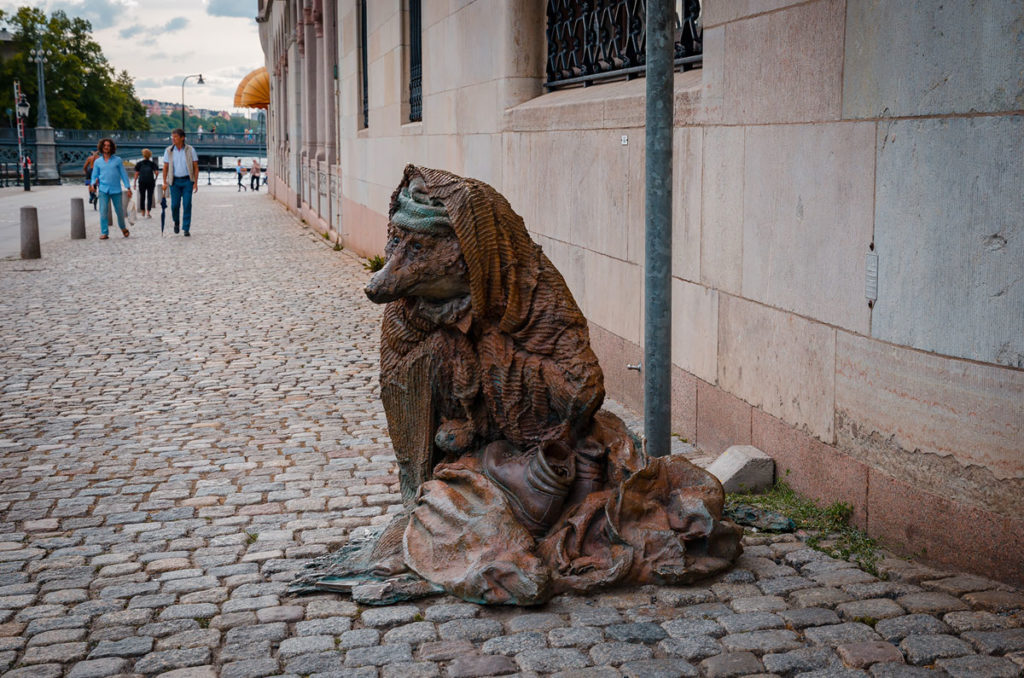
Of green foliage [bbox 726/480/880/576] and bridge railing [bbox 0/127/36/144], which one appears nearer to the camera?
green foliage [bbox 726/480/880/576]

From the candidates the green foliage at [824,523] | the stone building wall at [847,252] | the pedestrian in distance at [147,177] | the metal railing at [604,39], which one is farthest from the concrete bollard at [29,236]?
the green foliage at [824,523]

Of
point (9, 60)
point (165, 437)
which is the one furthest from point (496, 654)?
point (9, 60)

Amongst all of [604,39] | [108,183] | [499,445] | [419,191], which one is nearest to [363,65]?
[108,183]

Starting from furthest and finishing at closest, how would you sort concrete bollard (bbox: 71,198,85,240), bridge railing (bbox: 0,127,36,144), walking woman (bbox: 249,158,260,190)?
1. bridge railing (bbox: 0,127,36,144)
2. walking woman (bbox: 249,158,260,190)
3. concrete bollard (bbox: 71,198,85,240)

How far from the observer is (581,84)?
969 centimetres

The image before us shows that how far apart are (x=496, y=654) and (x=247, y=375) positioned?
6.12 metres

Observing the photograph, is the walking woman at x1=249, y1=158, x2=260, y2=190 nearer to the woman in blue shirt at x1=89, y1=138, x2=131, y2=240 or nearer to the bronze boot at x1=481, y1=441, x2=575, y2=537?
the woman in blue shirt at x1=89, y1=138, x2=131, y2=240

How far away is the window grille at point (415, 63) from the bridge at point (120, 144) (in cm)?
5933

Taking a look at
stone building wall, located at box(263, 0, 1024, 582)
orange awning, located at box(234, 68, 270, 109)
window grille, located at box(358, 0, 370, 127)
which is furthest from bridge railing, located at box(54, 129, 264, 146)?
stone building wall, located at box(263, 0, 1024, 582)

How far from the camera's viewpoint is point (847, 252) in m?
5.06

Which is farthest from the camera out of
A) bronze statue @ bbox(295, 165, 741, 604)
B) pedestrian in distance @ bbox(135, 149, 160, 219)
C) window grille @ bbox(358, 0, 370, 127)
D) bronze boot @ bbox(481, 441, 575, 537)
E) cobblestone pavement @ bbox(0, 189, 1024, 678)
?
pedestrian in distance @ bbox(135, 149, 160, 219)

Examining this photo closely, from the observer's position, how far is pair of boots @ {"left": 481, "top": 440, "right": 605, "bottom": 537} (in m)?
4.54

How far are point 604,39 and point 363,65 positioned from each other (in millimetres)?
12705

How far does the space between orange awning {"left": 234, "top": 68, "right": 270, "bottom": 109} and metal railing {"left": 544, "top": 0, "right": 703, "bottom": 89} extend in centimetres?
5106
